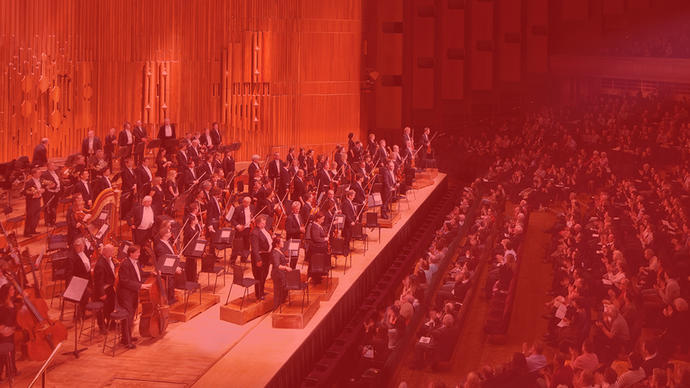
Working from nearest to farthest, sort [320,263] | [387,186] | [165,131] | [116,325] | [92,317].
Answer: [116,325] < [92,317] < [320,263] < [387,186] < [165,131]

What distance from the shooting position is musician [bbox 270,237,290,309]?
1017cm

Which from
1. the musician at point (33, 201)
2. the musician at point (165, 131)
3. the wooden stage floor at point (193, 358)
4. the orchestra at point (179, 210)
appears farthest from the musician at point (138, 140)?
the wooden stage floor at point (193, 358)

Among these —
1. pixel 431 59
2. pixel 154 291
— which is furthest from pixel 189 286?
pixel 431 59

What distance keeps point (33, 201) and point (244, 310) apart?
11.6ft

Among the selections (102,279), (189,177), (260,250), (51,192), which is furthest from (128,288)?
(189,177)

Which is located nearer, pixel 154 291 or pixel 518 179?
pixel 154 291

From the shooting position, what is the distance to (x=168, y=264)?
924cm

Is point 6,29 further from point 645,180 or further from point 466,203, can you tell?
point 645,180

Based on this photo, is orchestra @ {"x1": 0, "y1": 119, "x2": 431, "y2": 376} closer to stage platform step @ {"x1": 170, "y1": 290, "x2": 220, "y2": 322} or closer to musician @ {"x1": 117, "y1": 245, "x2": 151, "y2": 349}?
musician @ {"x1": 117, "y1": 245, "x2": 151, "y2": 349}

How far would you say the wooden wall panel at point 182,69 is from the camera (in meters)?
15.5

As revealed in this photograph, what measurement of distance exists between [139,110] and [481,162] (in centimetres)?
740

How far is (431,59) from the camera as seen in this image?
78.6 ft

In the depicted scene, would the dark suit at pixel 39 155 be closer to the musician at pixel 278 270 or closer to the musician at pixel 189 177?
the musician at pixel 189 177

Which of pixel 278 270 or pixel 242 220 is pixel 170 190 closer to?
pixel 242 220
